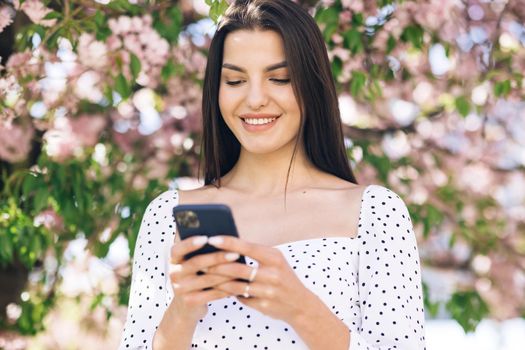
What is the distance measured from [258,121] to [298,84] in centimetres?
14

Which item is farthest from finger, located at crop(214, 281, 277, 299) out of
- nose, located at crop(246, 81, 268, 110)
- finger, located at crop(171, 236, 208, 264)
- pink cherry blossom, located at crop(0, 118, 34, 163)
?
pink cherry blossom, located at crop(0, 118, 34, 163)

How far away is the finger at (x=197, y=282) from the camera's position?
75.8 inches

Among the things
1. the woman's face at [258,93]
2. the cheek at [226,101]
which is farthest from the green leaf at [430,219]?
the cheek at [226,101]

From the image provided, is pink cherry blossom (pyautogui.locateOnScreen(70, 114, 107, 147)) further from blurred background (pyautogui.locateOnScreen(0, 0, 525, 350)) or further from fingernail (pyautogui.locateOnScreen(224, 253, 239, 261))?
fingernail (pyautogui.locateOnScreen(224, 253, 239, 261))

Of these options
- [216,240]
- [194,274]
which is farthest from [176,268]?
[216,240]

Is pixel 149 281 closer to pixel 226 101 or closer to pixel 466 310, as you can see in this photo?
pixel 226 101

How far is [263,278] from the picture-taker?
74.8 inches

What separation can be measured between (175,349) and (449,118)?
11.7ft

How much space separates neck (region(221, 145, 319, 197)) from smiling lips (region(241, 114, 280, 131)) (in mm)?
194

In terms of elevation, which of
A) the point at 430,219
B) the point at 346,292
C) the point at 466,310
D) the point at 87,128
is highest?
the point at 87,128

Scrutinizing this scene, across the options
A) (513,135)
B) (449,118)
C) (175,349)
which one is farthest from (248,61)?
(513,135)

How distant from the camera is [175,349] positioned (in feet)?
7.30

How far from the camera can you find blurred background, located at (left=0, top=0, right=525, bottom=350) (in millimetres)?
3648

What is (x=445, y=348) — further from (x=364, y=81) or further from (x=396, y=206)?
(x=396, y=206)
